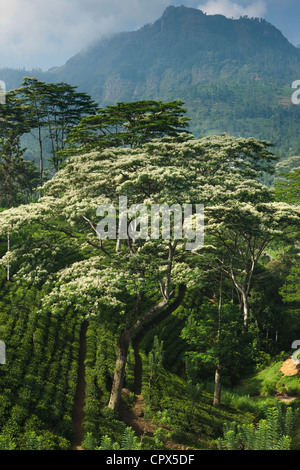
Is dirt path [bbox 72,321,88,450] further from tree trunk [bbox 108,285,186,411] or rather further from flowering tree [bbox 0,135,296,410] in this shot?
flowering tree [bbox 0,135,296,410]

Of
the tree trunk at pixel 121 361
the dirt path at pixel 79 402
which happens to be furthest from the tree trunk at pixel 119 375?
the dirt path at pixel 79 402

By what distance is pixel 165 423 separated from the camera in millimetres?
13383

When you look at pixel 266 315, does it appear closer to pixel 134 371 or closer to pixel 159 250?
pixel 134 371

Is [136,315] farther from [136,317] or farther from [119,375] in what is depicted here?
[119,375]

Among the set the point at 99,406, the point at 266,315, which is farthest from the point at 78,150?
the point at 266,315

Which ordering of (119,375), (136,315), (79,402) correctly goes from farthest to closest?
(79,402), (136,315), (119,375)

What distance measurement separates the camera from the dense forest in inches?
456

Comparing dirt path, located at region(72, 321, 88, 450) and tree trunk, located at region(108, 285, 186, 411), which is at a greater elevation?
tree trunk, located at region(108, 285, 186, 411)

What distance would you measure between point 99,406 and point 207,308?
7056 mm

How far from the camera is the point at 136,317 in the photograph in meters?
15.3

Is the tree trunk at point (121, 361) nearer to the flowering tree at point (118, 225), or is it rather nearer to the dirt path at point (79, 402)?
the flowering tree at point (118, 225)

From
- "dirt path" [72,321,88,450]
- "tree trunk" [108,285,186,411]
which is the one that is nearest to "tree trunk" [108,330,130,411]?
"tree trunk" [108,285,186,411]

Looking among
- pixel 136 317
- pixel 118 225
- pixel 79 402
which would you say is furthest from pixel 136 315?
pixel 79 402
